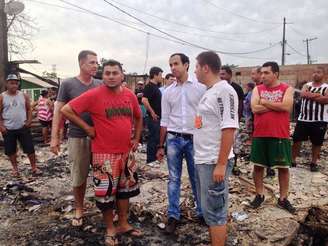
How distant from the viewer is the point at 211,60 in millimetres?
3168

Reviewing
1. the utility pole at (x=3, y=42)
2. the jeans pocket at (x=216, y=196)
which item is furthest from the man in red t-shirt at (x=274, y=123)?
the utility pole at (x=3, y=42)

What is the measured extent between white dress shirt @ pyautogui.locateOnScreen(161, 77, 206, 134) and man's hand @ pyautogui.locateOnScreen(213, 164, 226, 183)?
3.56 ft

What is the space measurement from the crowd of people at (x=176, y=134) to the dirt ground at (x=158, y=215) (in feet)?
0.58

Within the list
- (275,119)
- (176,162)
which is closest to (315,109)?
(275,119)

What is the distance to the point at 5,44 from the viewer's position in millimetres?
11328

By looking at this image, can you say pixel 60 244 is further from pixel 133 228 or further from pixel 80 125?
pixel 80 125

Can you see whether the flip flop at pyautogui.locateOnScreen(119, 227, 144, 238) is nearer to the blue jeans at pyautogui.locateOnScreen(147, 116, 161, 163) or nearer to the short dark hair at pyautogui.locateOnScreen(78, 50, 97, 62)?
A: the short dark hair at pyautogui.locateOnScreen(78, 50, 97, 62)

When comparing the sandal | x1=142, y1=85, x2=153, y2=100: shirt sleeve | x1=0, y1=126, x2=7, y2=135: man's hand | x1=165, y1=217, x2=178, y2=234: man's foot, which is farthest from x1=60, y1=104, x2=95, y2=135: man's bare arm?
x1=142, y1=85, x2=153, y2=100: shirt sleeve

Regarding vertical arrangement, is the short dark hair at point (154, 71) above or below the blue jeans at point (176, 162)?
above

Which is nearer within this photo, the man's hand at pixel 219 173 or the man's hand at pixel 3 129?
the man's hand at pixel 219 173

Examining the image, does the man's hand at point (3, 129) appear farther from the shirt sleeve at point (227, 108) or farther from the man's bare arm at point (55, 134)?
the shirt sleeve at point (227, 108)

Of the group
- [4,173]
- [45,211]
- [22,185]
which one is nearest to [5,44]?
[4,173]

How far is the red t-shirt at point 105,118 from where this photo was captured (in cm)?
361

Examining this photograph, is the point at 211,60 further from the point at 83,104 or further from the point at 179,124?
the point at 83,104
